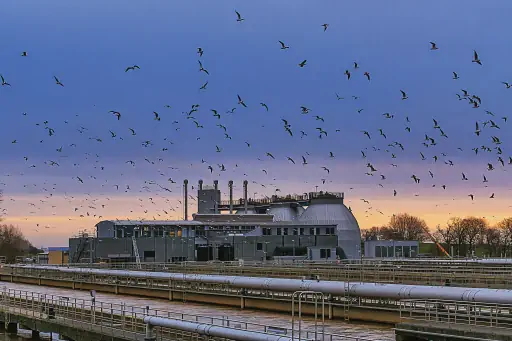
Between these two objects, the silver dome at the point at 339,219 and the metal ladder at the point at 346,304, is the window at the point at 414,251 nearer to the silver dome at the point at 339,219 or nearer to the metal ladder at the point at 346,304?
the silver dome at the point at 339,219

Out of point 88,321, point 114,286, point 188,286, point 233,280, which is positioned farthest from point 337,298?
point 114,286

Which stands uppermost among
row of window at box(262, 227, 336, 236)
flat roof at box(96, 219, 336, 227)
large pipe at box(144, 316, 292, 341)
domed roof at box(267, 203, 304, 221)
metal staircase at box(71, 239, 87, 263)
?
domed roof at box(267, 203, 304, 221)

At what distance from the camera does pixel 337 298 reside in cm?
4409

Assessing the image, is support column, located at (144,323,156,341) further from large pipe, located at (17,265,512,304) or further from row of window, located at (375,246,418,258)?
row of window, located at (375,246,418,258)

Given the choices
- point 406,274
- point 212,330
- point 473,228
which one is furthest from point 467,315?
point 473,228

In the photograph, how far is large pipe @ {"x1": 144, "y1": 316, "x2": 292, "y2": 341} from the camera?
2943 centimetres

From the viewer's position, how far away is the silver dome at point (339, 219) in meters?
153

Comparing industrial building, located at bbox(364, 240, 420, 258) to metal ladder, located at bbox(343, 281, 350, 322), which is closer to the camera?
metal ladder, located at bbox(343, 281, 350, 322)

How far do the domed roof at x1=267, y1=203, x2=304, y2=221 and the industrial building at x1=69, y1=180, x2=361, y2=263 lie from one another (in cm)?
1696

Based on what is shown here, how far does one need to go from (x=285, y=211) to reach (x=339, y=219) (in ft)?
93.2

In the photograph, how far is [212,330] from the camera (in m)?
32.8

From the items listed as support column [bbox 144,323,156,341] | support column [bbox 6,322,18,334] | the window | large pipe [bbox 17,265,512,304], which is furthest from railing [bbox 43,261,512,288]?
the window

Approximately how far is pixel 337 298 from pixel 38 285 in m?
59.7

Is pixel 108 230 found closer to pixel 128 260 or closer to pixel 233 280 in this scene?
pixel 128 260
